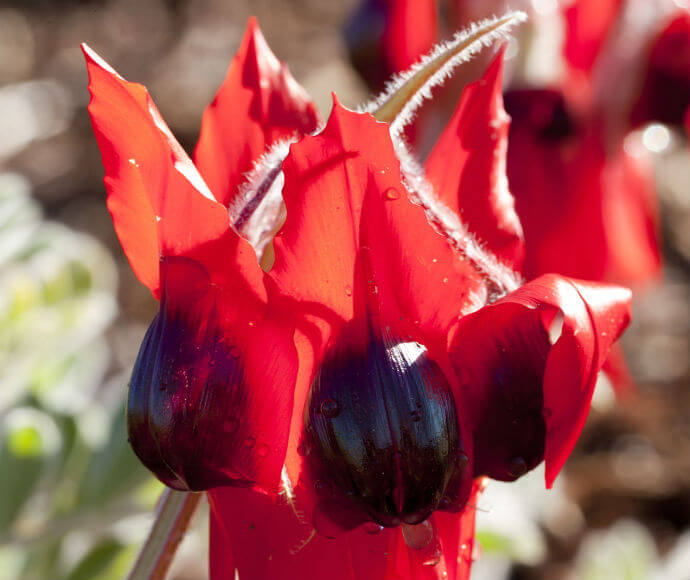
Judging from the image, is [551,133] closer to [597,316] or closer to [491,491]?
[491,491]

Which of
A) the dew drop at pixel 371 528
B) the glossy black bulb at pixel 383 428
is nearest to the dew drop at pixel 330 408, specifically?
the glossy black bulb at pixel 383 428

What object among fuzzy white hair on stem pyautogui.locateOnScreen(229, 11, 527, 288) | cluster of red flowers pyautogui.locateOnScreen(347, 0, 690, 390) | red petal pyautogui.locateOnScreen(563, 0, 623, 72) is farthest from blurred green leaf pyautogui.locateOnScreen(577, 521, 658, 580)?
fuzzy white hair on stem pyautogui.locateOnScreen(229, 11, 527, 288)

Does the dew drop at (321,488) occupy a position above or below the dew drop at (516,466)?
above

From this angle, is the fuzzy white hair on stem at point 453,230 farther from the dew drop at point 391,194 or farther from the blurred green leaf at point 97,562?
the blurred green leaf at point 97,562

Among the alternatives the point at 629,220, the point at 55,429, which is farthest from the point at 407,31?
the point at 55,429

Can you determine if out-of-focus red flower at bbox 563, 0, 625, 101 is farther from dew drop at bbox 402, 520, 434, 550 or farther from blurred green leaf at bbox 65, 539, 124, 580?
dew drop at bbox 402, 520, 434, 550

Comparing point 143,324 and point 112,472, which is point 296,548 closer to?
point 112,472

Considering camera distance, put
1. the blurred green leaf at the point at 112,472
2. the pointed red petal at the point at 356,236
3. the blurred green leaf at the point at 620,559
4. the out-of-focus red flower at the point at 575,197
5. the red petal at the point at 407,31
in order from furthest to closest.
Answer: the red petal at the point at 407,31
the out-of-focus red flower at the point at 575,197
the blurred green leaf at the point at 620,559
the blurred green leaf at the point at 112,472
the pointed red petal at the point at 356,236

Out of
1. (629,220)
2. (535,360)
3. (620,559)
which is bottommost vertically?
(620,559)
